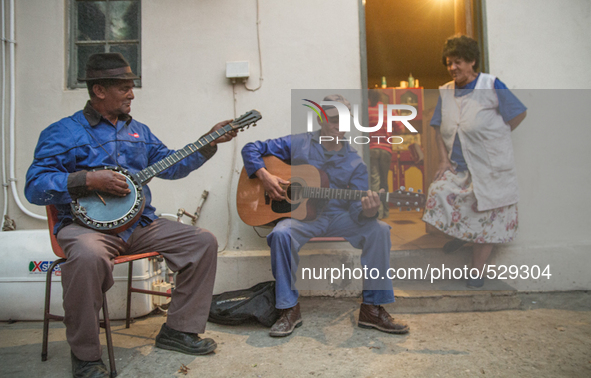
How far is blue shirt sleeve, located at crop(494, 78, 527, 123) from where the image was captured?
9.78 feet

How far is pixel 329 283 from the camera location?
124 inches

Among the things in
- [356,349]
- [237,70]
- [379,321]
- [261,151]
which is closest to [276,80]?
[237,70]

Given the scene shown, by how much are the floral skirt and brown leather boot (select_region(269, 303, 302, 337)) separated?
133cm

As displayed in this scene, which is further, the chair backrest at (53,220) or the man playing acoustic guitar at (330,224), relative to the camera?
the man playing acoustic guitar at (330,224)

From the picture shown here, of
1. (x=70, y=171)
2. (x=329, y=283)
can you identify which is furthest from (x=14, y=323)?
(x=329, y=283)

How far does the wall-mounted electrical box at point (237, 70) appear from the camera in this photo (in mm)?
3242

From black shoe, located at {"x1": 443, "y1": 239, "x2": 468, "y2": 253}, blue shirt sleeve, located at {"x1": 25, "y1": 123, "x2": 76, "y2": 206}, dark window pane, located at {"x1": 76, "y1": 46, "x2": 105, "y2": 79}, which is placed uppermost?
dark window pane, located at {"x1": 76, "y1": 46, "x2": 105, "y2": 79}

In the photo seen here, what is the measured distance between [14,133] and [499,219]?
13.6ft

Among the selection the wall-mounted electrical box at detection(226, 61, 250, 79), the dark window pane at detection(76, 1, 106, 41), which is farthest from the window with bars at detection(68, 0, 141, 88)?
the wall-mounted electrical box at detection(226, 61, 250, 79)

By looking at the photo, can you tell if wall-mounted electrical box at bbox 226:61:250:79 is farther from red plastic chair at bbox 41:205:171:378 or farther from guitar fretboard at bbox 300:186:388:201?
red plastic chair at bbox 41:205:171:378

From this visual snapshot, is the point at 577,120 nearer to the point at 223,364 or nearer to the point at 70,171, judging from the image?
the point at 223,364

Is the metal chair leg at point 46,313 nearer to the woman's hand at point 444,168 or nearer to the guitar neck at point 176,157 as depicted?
the guitar neck at point 176,157

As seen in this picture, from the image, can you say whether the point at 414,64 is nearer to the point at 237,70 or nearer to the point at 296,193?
the point at 237,70

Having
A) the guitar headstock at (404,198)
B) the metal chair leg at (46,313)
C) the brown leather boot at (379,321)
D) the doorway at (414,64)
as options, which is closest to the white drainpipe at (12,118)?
the metal chair leg at (46,313)
